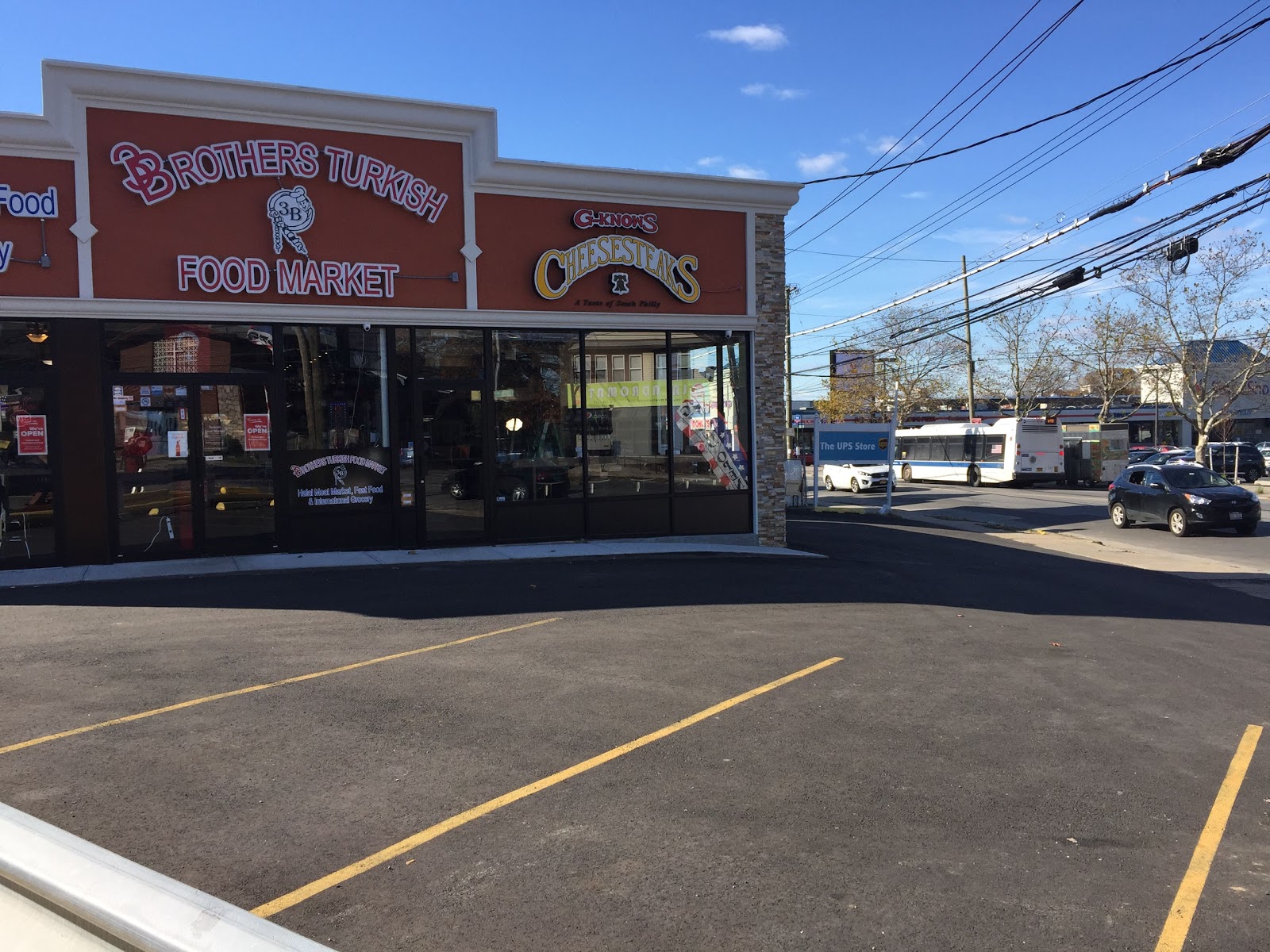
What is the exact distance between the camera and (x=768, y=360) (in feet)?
52.0

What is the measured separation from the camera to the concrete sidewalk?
37.8ft

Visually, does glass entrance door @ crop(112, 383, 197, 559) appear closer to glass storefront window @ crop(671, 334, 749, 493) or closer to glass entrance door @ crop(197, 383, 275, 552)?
glass entrance door @ crop(197, 383, 275, 552)

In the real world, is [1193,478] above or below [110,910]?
above

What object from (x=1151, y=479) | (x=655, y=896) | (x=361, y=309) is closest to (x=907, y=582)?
(x=361, y=309)

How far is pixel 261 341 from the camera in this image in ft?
42.1

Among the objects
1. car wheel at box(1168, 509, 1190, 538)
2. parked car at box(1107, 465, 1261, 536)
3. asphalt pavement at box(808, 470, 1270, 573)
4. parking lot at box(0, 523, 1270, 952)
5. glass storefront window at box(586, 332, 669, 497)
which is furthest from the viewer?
car wheel at box(1168, 509, 1190, 538)

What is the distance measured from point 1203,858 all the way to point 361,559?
35.5 ft

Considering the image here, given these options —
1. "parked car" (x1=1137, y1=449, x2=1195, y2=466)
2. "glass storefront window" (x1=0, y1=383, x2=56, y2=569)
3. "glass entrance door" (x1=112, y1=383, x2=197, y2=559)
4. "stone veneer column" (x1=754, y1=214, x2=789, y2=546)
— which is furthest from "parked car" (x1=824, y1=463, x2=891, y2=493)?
"glass storefront window" (x1=0, y1=383, x2=56, y2=569)

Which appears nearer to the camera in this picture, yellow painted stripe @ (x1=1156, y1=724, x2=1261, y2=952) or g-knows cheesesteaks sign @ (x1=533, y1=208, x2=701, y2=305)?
yellow painted stripe @ (x1=1156, y1=724, x2=1261, y2=952)

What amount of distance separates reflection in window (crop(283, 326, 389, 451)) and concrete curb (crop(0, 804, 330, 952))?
9616 millimetres

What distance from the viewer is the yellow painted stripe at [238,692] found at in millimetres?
5480

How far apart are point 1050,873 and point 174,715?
5.17 metres

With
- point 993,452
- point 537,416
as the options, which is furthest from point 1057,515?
point 537,416

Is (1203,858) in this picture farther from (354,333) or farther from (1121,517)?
(1121,517)
